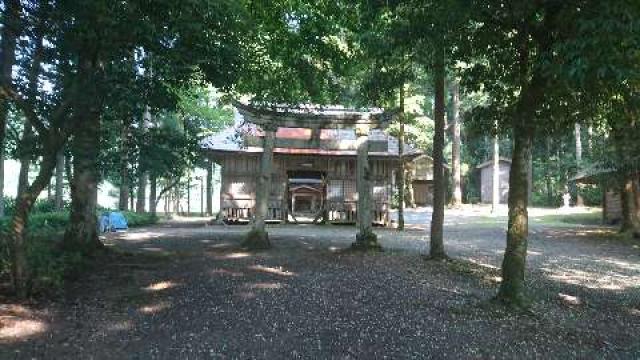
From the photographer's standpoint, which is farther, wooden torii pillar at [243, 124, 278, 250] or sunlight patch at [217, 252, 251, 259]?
wooden torii pillar at [243, 124, 278, 250]

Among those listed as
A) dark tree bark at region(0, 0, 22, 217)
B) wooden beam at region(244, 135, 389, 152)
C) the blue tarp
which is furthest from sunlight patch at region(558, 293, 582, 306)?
the blue tarp

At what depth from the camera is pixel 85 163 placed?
27.9 ft

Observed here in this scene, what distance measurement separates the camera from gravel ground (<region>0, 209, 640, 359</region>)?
6.21m

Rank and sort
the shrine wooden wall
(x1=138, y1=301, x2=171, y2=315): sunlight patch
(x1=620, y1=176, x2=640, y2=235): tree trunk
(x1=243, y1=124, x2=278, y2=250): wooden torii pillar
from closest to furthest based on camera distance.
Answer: (x1=138, y1=301, x2=171, y2=315): sunlight patch
(x1=243, y1=124, x2=278, y2=250): wooden torii pillar
(x1=620, y1=176, x2=640, y2=235): tree trunk
the shrine wooden wall

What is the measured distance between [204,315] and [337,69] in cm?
835

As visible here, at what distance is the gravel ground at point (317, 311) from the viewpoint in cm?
621

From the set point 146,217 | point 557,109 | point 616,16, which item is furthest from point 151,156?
point 146,217

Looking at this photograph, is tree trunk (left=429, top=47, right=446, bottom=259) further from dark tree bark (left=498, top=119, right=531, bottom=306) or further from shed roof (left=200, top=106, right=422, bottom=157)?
shed roof (left=200, top=106, right=422, bottom=157)

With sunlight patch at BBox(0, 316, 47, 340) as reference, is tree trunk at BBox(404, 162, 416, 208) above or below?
above

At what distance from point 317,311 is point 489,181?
138 ft

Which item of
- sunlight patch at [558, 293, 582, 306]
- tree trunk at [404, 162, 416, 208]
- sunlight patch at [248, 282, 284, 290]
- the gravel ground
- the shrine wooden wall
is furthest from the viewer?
tree trunk at [404, 162, 416, 208]

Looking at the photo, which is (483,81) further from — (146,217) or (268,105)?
(146,217)

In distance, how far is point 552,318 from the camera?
7934 mm

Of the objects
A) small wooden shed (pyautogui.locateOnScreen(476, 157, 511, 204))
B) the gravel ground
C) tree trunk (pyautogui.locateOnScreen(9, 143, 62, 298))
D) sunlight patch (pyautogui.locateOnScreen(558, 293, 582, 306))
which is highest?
small wooden shed (pyautogui.locateOnScreen(476, 157, 511, 204))
